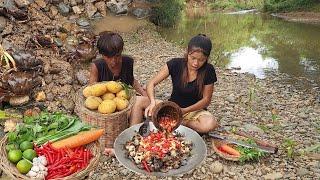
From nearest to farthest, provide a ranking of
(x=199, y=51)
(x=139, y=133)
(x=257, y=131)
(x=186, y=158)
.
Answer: (x=186, y=158)
(x=139, y=133)
(x=199, y=51)
(x=257, y=131)

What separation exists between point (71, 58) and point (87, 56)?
31cm

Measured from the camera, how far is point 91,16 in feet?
39.6

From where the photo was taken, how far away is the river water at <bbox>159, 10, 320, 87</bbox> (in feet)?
33.3

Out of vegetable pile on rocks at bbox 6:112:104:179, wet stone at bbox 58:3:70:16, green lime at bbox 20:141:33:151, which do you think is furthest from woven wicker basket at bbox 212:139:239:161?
wet stone at bbox 58:3:70:16

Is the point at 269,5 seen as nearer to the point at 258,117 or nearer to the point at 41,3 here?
the point at 41,3

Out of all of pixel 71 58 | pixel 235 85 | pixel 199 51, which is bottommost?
pixel 235 85

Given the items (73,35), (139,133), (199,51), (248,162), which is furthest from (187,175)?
(73,35)

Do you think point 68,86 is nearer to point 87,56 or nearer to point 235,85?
point 87,56

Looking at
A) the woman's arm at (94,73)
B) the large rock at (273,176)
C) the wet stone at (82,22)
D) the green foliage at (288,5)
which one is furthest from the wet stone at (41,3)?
the green foliage at (288,5)

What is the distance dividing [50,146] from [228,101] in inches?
163

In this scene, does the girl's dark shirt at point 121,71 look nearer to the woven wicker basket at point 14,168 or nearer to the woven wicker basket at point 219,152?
the woven wicker basket at point 219,152

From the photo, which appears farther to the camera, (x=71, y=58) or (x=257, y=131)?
(x=71, y=58)

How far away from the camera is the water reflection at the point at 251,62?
9.88 metres

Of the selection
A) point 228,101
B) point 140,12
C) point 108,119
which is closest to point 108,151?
point 108,119
